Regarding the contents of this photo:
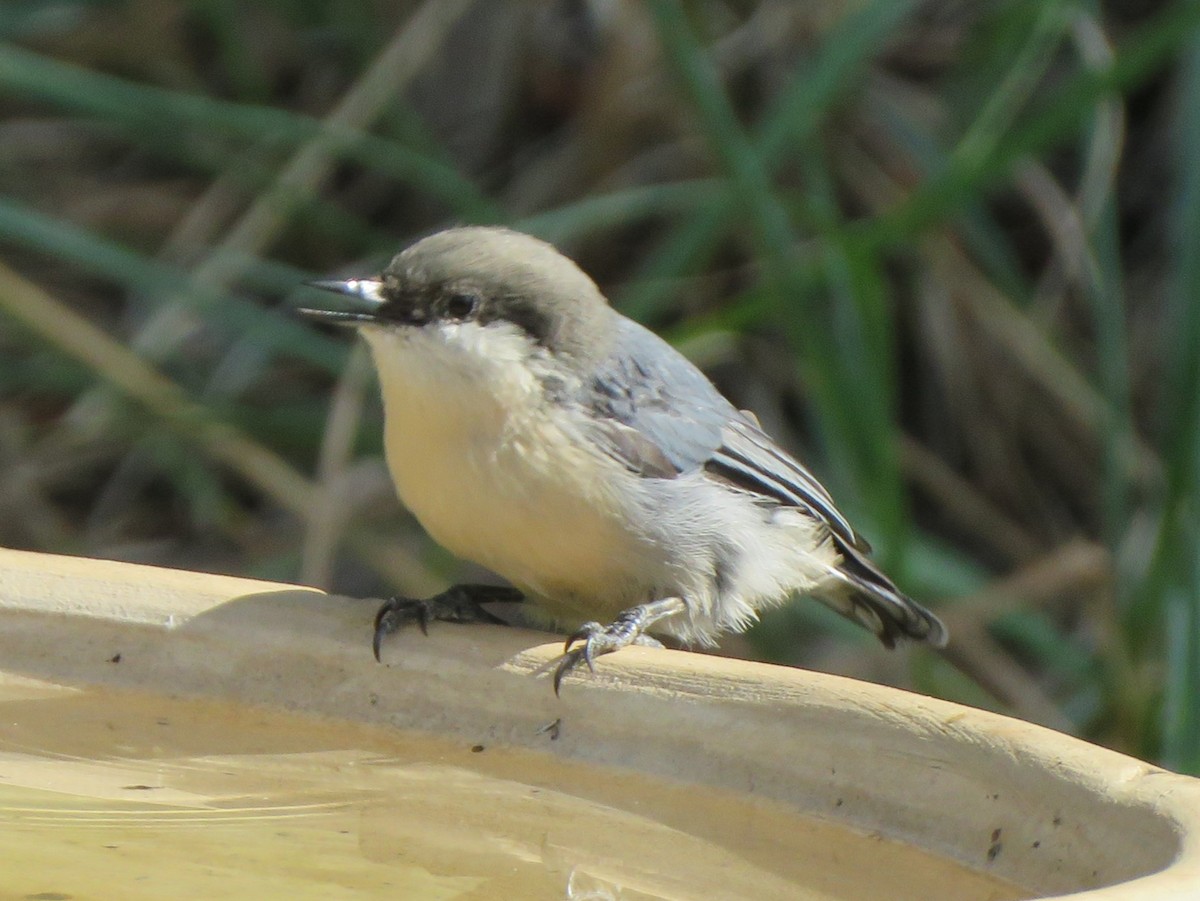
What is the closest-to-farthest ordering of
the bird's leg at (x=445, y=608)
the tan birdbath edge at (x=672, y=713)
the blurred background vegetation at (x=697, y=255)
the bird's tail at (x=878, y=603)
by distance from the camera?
the tan birdbath edge at (x=672, y=713) < the bird's leg at (x=445, y=608) < the bird's tail at (x=878, y=603) < the blurred background vegetation at (x=697, y=255)

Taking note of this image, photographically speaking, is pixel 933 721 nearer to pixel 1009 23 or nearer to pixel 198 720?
pixel 198 720

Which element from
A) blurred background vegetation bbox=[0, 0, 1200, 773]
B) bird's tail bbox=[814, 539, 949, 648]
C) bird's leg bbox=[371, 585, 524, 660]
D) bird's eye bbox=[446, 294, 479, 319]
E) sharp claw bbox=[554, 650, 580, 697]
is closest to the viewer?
sharp claw bbox=[554, 650, 580, 697]

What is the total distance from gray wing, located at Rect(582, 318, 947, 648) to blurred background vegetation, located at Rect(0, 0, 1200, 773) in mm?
288

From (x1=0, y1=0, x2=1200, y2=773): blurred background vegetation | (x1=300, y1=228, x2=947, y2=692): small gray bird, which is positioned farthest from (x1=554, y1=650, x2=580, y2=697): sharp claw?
(x1=0, y1=0, x2=1200, y2=773): blurred background vegetation

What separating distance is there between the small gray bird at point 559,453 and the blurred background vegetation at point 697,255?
71 cm

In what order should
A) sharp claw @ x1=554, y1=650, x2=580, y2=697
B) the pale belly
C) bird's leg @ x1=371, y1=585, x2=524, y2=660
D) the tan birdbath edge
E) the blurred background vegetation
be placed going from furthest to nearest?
the blurred background vegetation < the pale belly < bird's leg @ x1=371, y1=585, x2=524, y2=660 < sharp claw @ x1=554, y1=650, x2=580, y2=697 < the tan birdbath edge

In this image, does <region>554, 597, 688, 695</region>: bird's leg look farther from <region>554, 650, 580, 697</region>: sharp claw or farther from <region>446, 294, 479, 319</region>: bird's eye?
<region>446, 294, 479, 319</region>: bird's eye

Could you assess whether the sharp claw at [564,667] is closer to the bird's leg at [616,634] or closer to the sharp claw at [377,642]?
the bird's leg at [616,634]

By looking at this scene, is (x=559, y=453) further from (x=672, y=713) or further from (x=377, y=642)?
(x=672, y=713)

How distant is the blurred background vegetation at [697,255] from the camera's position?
374 centimetres

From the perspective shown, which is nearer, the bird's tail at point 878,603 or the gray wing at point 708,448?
the gray wing at point 708,448

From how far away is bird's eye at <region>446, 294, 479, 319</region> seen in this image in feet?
8.90

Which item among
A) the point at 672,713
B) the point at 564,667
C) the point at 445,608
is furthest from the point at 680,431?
the point at 672,713

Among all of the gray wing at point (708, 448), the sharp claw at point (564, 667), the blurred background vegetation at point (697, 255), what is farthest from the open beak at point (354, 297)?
the blurred background vegetation at point (697, 255)
